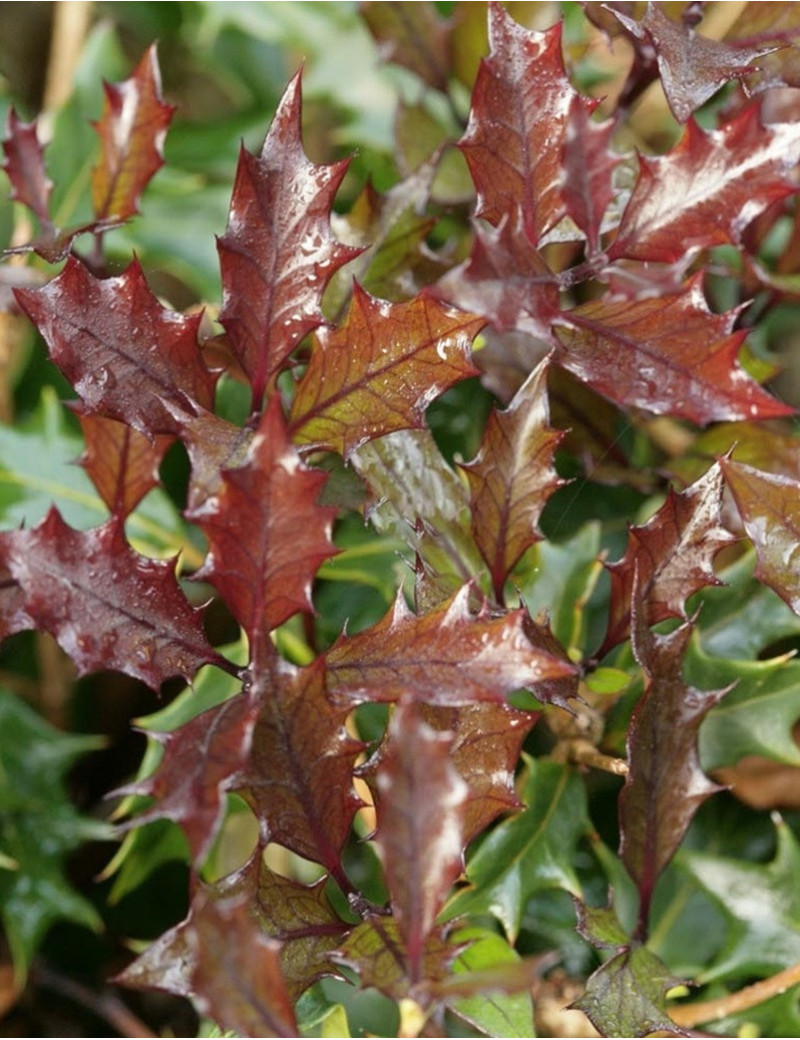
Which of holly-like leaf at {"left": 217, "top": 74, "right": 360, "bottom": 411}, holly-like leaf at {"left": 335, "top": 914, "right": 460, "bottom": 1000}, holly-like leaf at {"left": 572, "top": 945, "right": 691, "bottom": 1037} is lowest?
holly-like leaf at {"left": 572, "top": 945, "right": 691, "bottom": 1037}

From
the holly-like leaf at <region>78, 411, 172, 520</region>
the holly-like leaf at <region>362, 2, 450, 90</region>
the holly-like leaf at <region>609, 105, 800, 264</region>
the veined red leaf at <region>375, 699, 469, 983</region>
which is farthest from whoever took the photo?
the holly-like leaf at <region>362, 2, 450, 90</region>

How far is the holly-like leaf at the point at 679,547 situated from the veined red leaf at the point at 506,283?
0.38 ft

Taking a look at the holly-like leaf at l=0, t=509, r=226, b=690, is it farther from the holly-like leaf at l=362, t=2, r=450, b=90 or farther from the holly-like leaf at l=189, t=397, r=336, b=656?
the holly-like leaf at l=362, t=2, r=450, b=90

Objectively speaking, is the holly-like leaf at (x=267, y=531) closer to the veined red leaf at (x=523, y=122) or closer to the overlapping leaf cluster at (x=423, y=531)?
the overlapping leaf cluster at (x=423, y=531)

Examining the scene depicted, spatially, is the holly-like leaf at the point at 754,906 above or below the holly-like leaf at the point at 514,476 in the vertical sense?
below

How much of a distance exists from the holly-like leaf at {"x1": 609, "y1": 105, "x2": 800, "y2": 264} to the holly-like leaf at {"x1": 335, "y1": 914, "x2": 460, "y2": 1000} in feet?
0.98

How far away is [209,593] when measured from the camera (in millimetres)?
907

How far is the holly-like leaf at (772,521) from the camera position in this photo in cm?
53

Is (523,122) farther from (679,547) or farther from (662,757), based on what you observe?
(662,757)

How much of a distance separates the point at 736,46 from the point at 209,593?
1.82 feet

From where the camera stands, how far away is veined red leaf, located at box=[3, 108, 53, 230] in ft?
2.33

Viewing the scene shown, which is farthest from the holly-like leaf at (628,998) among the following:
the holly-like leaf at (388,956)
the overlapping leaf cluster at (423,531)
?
the holly-like leaf at (388,956)

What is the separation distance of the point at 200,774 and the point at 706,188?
0.33m

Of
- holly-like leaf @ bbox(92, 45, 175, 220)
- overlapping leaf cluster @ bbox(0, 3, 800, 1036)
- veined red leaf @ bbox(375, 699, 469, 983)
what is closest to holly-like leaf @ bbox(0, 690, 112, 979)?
overlapping leaf cluster @ bbox(0, 3, 800, 1036)
